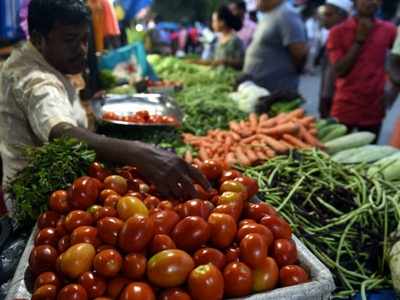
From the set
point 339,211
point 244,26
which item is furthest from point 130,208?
point 244,26

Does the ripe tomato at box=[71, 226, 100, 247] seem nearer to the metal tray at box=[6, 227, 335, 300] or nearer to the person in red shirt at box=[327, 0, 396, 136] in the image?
the metal tray at box=[6, 227, 335, 300]

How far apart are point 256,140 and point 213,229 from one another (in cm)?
223

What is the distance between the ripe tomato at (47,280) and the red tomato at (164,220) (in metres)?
0.34

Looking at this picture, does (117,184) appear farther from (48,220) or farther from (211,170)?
(211,170)

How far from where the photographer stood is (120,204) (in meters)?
1.54

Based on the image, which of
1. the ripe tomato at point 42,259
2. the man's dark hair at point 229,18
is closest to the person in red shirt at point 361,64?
the man's dark hair at point 229,18

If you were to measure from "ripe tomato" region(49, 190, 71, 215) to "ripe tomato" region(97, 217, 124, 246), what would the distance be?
0.29 meters

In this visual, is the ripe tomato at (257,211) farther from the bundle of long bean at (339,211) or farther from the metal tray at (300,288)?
the bundle of long bean at (339,211)

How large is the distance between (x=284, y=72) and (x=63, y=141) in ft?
13.6

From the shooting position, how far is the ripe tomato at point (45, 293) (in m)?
1.28

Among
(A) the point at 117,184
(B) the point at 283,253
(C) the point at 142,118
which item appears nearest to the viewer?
(B) the point at 283,253

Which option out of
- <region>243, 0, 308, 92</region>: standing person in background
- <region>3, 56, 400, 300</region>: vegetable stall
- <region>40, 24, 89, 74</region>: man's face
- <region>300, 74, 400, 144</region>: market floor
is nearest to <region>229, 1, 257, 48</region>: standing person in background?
<region>300, 74, 400, 144</region>: market floor

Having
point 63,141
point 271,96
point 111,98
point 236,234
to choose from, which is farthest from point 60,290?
point 271,96

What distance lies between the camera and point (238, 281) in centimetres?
133
